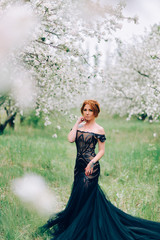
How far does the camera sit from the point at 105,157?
8.24 metres

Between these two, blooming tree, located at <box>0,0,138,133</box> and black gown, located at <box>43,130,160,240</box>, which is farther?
blooming tree, located at <box>0,0,138,133</box>

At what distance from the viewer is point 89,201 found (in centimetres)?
357

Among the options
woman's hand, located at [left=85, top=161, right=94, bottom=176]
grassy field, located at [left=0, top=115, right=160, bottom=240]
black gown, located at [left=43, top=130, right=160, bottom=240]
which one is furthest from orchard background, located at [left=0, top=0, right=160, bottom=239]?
woman's hand, located at [left=85, top=161, right=94, bottom=176]

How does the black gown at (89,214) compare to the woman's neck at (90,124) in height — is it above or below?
below

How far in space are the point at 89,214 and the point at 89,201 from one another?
0.18 meters

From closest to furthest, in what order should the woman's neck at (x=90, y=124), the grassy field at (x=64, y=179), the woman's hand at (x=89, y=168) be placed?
the woman's hand at (x=89, y=168) → the woman's neck at (x=90, y=124) → the grassy field at (x=64, y=179)

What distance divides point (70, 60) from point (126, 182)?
3.12 metres

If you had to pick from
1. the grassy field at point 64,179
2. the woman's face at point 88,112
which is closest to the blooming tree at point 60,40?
the woman's face at point 88,112

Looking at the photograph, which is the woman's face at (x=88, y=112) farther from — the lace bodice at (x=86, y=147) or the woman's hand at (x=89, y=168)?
the woman's hand at (x=89, y=168)

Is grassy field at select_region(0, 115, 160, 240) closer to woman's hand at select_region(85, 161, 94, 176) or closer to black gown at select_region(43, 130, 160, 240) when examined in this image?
black gown at select_region(43, 130, 160, 240)

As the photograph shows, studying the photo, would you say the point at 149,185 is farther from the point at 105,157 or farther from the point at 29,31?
the point at 29,31

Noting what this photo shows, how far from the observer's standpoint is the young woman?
3.46 meters

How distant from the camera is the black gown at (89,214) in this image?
3.47m

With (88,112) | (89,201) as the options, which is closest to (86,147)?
(88,112)
